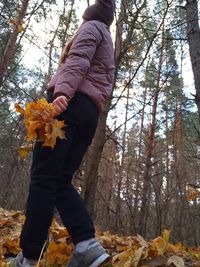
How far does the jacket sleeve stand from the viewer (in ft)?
7.13

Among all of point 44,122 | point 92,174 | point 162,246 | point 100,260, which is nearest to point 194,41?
point 92,174

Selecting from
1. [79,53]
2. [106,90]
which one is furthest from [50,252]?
[79,53]

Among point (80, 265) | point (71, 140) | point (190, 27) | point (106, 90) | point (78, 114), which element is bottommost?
point (80, 265)

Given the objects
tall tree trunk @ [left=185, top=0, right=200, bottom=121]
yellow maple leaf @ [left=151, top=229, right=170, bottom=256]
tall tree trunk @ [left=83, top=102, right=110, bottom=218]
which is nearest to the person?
yellow maple leaf @ [left=151, top=229, right=170, bottom=256]

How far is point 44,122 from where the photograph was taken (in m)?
2.04

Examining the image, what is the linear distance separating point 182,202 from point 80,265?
313 inches

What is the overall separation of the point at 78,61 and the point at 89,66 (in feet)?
0.29

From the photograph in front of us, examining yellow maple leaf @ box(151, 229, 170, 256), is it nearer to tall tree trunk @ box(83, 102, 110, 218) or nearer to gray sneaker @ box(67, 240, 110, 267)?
gray sneaker @ box(67, 240, 110, 267)

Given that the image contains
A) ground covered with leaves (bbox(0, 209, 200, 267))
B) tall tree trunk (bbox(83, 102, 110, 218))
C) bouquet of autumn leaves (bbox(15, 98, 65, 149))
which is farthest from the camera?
tall tree trunk (bbox(83, 102, 110, 218))

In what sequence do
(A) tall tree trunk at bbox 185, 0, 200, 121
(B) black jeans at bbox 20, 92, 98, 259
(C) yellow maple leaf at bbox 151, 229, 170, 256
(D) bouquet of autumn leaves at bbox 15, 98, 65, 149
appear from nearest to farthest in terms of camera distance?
(D) bouquet of autumn leaves at bbox 15, 98, 65, 149 < (B) black jeans at bbox 20, 92, 98, 259 < (C) yellow maple leaf at bbox 151, 229, 170, 256 < (A) tall tree trunk at bbox 185, 0, 200, 121

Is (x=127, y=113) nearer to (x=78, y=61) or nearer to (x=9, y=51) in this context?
(x=9, y=51)

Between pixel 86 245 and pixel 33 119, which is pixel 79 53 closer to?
pixel 33 119

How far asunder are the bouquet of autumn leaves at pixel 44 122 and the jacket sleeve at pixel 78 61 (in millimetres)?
168

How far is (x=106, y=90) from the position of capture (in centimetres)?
244
